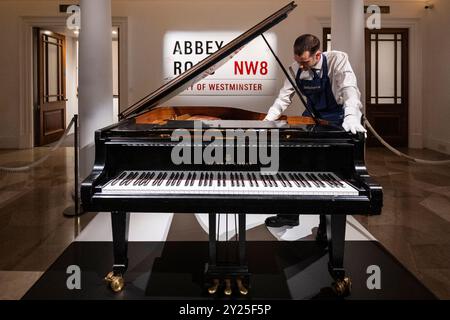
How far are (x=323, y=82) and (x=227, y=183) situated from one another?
1428mm

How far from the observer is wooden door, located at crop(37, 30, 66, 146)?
9.81 metres

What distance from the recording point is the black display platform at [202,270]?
8.97ft

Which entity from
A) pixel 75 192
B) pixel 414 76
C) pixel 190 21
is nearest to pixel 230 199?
pixel 75 192

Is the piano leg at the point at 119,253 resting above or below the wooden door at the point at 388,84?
below

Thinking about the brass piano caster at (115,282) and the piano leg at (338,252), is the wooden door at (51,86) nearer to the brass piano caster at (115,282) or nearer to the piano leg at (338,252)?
the brass piano caster at (115,282)

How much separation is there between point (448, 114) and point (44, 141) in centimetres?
818

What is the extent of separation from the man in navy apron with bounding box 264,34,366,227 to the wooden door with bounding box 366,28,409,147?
22.2 ft

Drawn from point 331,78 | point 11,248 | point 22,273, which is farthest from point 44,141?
point 331,78

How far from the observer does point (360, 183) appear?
235cm

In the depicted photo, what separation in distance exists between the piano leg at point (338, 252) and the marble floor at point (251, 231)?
0.60 metres

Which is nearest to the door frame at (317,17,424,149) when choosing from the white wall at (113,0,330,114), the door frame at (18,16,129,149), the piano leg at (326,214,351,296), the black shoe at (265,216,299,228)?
the white wall at (113,0,330,114)

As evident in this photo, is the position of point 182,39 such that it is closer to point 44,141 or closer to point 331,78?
point 44,141

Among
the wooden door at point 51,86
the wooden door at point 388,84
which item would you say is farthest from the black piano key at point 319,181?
the wooden door at point 51,86

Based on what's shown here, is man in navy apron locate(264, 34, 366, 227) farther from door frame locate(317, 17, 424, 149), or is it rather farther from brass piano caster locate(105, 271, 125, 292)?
door frame locate(317, 17, 424, 149)
